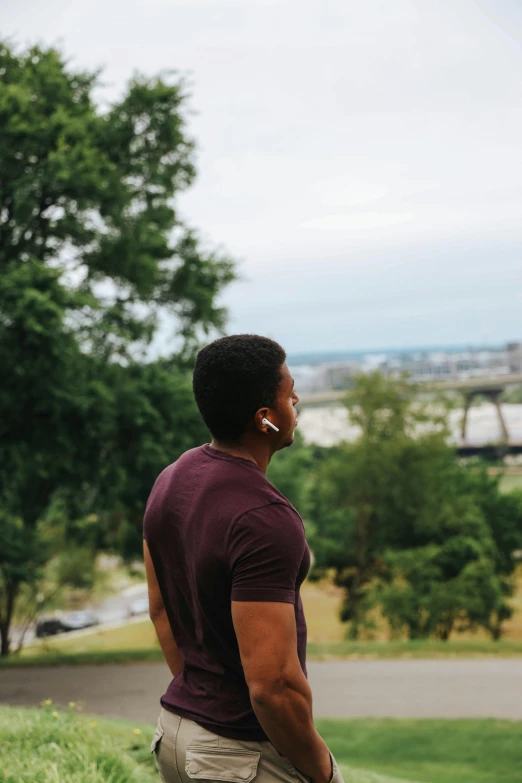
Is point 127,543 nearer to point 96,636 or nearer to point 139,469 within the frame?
point 139,469

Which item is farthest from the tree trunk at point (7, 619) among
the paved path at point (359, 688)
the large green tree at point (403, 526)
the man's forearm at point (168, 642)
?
the man's forearm at point (168, 642)

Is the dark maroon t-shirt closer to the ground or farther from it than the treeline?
farther from it

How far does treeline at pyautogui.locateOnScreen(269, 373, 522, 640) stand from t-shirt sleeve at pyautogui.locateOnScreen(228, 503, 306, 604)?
22176 mm

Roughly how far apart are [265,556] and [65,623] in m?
44.3

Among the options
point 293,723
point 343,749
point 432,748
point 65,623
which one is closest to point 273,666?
point 293,723

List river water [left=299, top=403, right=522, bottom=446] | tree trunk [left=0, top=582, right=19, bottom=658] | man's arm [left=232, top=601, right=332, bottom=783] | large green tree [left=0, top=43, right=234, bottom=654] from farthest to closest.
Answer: river water [left=299, top=403, right=522, bottom=446], tree trunk [left=0, top=582, right=19, bottom=658], large green tree [left=0, top=43, right=234, bottom=654], man's arm [left=232, top=601, right=332, bottom=783]

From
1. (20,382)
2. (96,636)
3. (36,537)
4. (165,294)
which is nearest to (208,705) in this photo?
(20,382)

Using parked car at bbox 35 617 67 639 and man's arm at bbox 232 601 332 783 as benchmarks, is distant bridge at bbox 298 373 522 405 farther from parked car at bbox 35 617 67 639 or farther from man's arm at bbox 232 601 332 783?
man's arm at bbox 232 601 332 783

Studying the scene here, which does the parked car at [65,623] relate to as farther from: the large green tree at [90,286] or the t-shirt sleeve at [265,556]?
the t-shirt sleeve at [265,556]

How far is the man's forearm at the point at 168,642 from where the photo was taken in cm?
231

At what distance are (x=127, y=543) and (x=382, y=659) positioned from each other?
8.78 metres

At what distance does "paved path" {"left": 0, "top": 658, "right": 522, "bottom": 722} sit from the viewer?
933 centimetres

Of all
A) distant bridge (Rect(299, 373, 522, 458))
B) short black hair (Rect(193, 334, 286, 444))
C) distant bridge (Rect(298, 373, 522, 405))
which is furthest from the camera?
distant bridge (Rect(299, 373, 522, 458))

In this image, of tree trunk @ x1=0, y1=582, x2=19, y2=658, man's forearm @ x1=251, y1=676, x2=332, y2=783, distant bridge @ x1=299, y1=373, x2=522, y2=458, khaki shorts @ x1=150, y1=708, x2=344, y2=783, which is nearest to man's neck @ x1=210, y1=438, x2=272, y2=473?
man's forearm @ x1=251, y1=676, x2=332, y2=783
